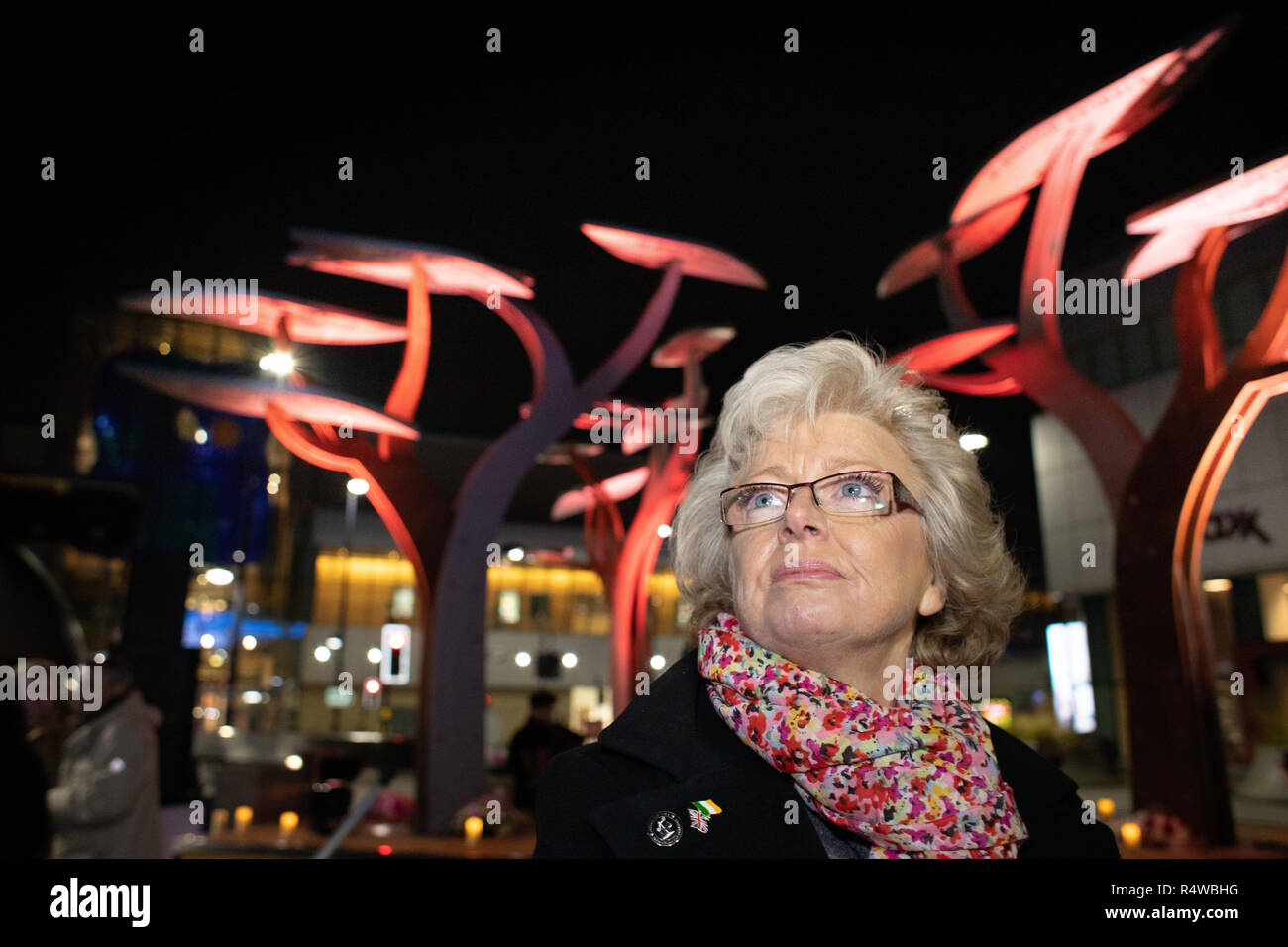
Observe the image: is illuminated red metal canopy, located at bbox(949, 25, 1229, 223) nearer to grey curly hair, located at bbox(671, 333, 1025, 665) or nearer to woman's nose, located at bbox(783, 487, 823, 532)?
grey curly hair, located at bbox(671, 333, 1025, 665)

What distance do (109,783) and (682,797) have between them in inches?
144

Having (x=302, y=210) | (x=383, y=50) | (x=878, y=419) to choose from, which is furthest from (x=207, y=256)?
(x=878, y=419)

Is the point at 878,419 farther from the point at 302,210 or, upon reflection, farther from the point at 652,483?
the point at 652,483

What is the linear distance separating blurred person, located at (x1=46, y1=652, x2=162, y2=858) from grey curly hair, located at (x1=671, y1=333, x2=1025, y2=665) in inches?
132

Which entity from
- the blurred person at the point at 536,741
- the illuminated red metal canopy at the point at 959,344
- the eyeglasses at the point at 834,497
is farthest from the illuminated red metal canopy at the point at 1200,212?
the eyeglasses at the point at 834,497

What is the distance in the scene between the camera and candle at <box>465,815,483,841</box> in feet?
18.3

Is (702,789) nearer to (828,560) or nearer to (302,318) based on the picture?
(828,560)

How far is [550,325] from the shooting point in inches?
295

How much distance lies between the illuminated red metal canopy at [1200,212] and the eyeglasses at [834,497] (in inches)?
203

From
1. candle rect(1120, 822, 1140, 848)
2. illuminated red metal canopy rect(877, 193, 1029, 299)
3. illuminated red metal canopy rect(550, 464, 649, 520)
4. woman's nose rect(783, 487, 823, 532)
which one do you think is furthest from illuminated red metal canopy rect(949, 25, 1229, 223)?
illuminated red metal canopy rect(550, 464, 649, 520)

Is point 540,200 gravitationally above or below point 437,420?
above

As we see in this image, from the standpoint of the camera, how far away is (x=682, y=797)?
1245mm

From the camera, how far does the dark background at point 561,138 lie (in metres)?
5.18
